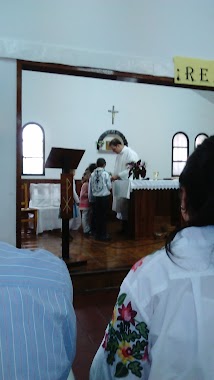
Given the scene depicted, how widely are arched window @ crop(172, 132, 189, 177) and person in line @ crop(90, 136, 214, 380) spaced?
28.9ft

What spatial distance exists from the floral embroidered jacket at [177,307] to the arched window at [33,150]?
293 inches

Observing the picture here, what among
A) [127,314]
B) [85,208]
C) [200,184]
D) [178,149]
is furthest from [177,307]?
[178,149]

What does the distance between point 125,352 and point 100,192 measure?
4470 mm

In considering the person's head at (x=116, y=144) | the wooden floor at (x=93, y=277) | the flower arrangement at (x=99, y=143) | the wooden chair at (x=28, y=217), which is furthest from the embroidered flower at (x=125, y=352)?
the flower arrangement at (x=99, y=143)

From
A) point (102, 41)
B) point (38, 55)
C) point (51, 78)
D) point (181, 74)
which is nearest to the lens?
point (38, 55)

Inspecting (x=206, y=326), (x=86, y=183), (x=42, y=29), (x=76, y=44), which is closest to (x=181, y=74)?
(x=76, y=44)

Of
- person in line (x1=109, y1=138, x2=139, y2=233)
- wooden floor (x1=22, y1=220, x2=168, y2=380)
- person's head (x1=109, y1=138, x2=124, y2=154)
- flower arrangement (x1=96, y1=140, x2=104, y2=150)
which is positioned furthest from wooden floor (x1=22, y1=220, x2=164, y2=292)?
flower arrangement (x1=96, y1=140, x2=104, y2=150)

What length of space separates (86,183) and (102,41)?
2.78 metres

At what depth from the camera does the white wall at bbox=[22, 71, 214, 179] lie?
26.0 ft

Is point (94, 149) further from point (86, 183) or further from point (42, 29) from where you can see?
point (42, 29)

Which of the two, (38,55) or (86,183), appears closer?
(38,55)

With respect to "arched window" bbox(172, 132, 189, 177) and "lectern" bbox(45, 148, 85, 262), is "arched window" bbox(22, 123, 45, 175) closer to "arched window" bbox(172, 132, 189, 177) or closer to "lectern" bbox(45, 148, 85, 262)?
"arched window" bbox(172, 132, 189, 177)

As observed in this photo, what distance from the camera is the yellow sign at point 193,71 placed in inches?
144

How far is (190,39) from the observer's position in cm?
369
